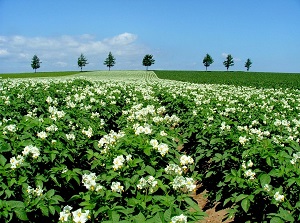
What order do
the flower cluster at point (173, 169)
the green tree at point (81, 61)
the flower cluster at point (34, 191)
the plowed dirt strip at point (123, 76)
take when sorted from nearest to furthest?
1. the flower cluster at point (34, 191)
2. the flower cluster at point (173, 169)
3. the plowed dirt strip at point (123, 76)
4. the green tree at point (81, 61)

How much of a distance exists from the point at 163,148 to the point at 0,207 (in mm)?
2330

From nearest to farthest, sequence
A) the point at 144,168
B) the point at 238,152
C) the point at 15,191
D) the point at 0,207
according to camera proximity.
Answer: the point at 0,207 → the point at 15,191 → the point at 144,168 → the point at 238,152

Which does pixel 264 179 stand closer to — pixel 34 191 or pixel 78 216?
pixel 78 216

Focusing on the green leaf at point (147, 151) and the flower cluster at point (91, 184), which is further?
the green leaf at point (147, 151)

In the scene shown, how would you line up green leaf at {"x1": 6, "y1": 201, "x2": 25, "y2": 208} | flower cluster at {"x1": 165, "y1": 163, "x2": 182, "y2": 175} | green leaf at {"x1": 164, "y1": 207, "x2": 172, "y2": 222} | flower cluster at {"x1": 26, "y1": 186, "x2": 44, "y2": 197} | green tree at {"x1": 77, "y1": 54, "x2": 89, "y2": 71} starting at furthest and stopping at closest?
1. green tree at {"x1": 77, "y1": 54, "x2": 89, "y2": 71}
2. flower cluster at {"x1": 165, "y1": 163, "x2": 182, "y2": 175}
3. flower cluster at {"x1": 26, "y1": 186, "x2": 44, "y2": 197}
4. green leaf at {"x1": 6, "y1": 201, "x2": 25, "y2": 208}
5. green leaf at {"x1": 164, "y1": 207, "x2": 172, "y2": 222}

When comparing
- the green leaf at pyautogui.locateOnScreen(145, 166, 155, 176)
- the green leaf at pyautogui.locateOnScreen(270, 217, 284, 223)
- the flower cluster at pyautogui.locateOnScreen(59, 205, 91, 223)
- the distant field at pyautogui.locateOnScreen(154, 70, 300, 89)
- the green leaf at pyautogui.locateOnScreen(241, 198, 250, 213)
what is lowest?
the green leaf at pyautogui.locateOnScreen(241, 198, 250, 213)

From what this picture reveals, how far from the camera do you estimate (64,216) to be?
2.94 meters

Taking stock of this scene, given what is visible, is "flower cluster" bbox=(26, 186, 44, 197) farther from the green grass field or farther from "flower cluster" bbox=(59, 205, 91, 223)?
the green grass field

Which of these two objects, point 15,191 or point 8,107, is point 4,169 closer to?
point 15,191

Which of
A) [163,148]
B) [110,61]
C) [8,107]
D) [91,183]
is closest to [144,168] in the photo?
[163,148]

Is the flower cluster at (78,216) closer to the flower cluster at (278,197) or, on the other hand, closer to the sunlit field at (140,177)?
the sunlit field at (140,177)

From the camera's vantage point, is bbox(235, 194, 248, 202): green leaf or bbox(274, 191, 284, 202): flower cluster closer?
bbox(274, 191, 284, 202): flower cluster

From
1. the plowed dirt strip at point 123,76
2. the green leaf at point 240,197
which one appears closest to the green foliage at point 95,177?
the green leaf at point 240,197

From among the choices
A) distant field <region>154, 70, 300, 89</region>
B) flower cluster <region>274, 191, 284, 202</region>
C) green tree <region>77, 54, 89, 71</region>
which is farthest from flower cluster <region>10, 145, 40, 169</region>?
green tree <region>77, 54, 89, 71</region>
